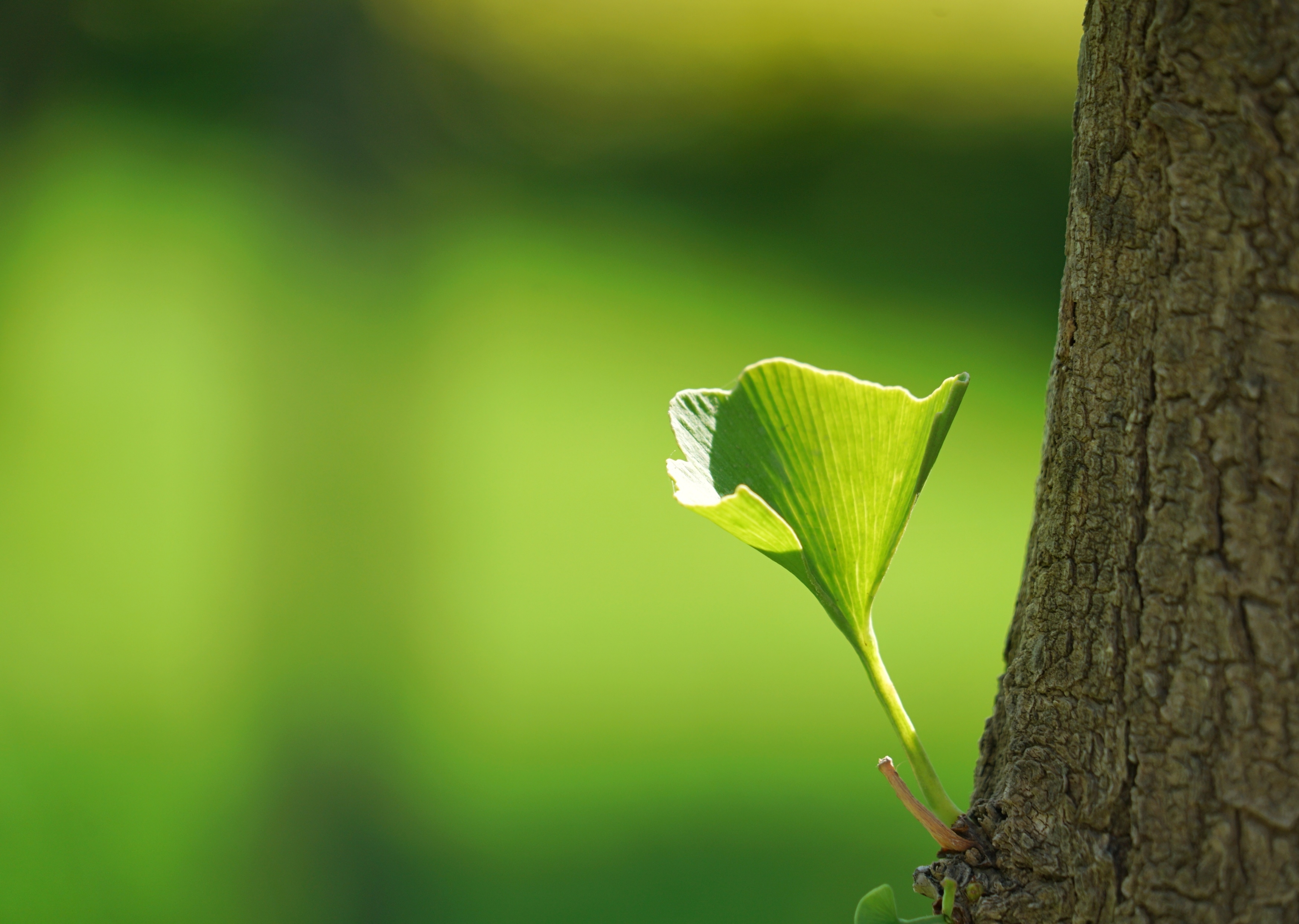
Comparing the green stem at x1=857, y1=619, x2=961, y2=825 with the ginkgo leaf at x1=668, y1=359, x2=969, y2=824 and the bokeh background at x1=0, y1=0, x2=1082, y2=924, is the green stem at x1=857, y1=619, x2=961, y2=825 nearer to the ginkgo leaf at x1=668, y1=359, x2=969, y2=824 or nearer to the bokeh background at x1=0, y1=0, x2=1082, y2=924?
the ginkgo leaf at x1=668, y1=359, x2=969, y2=824

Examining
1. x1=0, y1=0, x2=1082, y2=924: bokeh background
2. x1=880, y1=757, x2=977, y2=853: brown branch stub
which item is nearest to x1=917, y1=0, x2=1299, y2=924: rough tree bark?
x1=880, y1=757, x2=977, y2=853: brown branch stub

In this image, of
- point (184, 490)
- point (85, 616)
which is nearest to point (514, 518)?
point (184, 490)

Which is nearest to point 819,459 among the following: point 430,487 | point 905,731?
point 905,731

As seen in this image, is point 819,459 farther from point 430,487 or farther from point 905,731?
point 430,487

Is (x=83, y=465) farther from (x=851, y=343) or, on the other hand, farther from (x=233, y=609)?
(x=851, y=343)

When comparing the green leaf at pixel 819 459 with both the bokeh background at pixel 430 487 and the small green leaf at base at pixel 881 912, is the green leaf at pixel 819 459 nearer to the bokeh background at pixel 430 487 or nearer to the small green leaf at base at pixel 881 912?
the small green leaf at base at pixel 881 912
